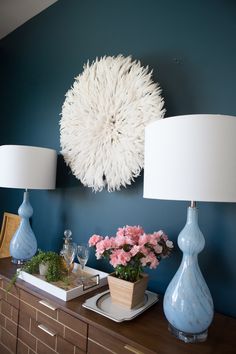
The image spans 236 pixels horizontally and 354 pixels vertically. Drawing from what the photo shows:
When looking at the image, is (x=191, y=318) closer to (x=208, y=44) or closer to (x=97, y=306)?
(x=97, y=306)

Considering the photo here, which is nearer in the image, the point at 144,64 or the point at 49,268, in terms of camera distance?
the point at 49,268

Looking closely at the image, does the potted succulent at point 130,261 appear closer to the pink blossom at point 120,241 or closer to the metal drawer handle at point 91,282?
the pink blossom at point 120,241

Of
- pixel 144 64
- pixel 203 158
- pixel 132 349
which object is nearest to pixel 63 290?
pixel 132 349

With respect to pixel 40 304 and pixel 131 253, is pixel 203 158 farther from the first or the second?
pixel 40 304

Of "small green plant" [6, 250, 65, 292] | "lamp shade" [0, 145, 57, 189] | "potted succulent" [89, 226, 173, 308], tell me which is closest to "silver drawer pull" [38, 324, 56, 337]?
"small green plant" [6, 250, 65, 292]

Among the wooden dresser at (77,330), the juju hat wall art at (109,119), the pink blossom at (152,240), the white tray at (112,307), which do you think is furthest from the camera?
the juju hat wall art at (109,119)

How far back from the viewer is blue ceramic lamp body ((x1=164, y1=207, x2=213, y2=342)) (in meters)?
0.90

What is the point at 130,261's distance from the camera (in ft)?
3.70

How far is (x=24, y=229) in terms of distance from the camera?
1.73m

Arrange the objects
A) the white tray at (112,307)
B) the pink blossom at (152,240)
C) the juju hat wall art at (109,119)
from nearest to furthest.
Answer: the white tray at (112,307) < the pink blossom at (152,240) < the juju hat wall art at (109,119)

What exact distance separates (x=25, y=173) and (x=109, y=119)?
0.61 meters

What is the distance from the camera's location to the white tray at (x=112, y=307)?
1037 millimetres

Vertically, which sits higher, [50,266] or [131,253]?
[131,253]

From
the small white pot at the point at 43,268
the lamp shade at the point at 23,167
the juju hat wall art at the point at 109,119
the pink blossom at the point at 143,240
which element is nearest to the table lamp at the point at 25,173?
the lamp shade at the point at 23,167
